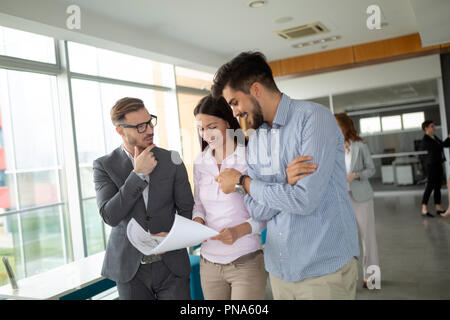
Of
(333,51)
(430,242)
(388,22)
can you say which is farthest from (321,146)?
(333,51)

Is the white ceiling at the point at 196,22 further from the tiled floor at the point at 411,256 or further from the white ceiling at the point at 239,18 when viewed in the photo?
the tiled floor at the point at 411,256

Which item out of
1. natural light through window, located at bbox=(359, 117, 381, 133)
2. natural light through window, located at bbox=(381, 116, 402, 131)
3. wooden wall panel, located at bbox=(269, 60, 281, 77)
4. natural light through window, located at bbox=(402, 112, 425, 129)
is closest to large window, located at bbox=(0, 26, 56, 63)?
wooden wall panel, located at bbox=(269, 60, 281, 77)

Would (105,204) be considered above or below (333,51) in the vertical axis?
below

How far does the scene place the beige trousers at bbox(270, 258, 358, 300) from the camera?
4.56 ft

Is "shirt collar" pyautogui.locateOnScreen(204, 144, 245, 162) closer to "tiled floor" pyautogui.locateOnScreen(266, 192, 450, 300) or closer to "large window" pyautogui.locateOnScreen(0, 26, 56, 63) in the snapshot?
"tiled floor" pyautogui.locateOnScreen(266, 192, 450, 300)

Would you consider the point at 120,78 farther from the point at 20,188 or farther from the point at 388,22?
the point at 388,22

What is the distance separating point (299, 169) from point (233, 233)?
48cm

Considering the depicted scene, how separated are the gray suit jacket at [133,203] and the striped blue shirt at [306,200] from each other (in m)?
0.44

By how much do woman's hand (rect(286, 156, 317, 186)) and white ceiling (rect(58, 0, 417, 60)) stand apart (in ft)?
11.7

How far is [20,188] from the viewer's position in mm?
5504

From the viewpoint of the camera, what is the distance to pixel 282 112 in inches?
58.5
